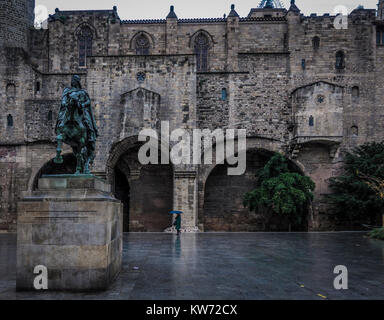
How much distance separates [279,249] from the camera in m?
11.1

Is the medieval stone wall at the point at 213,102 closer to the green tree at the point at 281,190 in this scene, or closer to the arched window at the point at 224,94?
the arched window at the point at 224,94

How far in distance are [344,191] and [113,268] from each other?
1809 cm

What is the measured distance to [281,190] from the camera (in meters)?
19.0

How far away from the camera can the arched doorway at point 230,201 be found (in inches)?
932

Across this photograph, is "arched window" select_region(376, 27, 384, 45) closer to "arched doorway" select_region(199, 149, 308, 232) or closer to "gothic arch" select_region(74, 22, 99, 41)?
"arched doorway" select_region(199, 149, 308, 232)

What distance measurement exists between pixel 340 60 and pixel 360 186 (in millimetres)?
8743

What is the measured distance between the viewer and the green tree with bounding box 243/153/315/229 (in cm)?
1892

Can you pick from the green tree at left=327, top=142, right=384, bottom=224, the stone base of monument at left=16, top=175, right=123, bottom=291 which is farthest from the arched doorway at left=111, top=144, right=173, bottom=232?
the stone base of monument at left=16, top=175, right=123, bottom=291

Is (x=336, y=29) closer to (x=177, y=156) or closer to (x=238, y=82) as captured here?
(x=238, y=82)

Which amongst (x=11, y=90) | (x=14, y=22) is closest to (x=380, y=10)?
(x=14, y=22)

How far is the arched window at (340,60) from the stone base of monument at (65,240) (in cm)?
2158

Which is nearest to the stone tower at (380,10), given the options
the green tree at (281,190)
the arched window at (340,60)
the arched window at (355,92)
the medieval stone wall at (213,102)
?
the medieval stone wall at (213,102)

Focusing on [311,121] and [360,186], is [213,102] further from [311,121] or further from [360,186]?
[360,186]

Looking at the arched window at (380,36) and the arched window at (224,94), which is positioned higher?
the arched window at (380,36)
